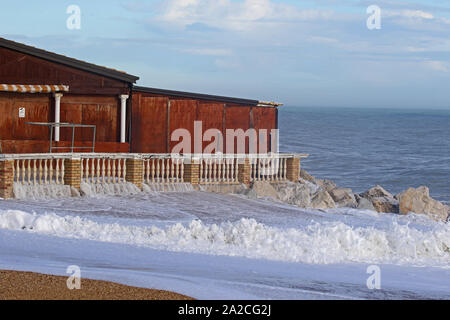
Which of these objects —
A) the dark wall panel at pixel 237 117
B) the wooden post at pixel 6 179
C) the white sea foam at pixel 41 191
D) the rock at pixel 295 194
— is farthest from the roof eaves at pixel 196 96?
the wooden post at pixel 6 179

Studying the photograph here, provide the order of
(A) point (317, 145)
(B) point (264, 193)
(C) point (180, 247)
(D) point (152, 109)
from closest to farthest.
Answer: (C) point (180, 247) → (B) point (264, 193) → (D) point (152, 109) → (A) point (317, 145)

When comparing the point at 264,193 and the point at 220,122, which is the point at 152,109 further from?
the point at 264,193

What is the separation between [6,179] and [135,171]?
4.30m

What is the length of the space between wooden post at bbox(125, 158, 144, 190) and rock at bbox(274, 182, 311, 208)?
5.04 metres

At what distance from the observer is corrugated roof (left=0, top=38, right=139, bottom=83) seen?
2503 centimetres

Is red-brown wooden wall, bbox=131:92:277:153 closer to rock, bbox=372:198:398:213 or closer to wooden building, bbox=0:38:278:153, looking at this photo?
wooden building, bbox=0:38:278:153

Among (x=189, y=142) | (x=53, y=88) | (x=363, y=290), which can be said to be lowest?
(x=363, y=290)

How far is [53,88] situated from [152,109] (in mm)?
3449

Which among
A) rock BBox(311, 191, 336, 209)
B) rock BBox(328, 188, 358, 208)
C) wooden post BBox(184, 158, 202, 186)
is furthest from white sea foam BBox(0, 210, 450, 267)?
rock BBox(328, 188, 358, 208)

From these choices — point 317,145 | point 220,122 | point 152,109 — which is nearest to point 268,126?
point 220,122

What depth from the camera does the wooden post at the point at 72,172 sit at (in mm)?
20516

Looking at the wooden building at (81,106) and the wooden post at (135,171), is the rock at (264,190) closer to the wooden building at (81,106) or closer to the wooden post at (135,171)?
the wooden building at (81,106)

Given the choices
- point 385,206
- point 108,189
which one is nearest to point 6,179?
point 108,189

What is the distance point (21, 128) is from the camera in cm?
2486
